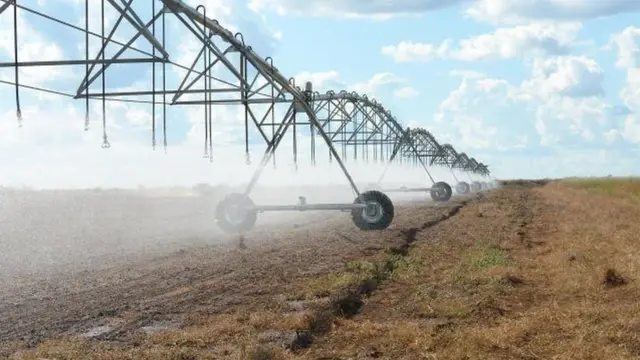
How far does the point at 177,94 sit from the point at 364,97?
20178 mm

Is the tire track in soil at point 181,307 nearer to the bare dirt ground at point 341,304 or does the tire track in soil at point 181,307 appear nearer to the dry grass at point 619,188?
the bare dirt ground at point 341,304

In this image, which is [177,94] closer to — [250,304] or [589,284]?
[250,304]

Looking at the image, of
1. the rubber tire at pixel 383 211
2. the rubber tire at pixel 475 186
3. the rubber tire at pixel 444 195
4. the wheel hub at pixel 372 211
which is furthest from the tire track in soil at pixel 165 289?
the rubber tire at pixel 475 186

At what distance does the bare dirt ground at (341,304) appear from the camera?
9.73 metres

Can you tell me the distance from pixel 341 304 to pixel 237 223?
44.0 feet

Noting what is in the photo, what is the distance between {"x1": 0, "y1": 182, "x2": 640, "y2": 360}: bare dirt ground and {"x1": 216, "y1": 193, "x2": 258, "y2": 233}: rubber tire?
3711 millimetres

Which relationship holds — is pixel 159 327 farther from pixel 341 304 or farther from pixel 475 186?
pixel 475 186

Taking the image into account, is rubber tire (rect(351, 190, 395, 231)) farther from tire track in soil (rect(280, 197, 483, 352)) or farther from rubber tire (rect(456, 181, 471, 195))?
rubber tire (rect(456, 181, 471, 195))

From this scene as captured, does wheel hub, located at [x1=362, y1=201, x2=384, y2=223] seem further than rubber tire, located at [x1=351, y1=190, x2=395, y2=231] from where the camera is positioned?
Yes

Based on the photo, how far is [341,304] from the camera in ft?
41.8

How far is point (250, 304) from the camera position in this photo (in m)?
12.7

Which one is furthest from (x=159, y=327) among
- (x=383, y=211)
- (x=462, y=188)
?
(x=462, y=188)

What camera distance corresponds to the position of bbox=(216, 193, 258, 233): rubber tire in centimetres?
2572

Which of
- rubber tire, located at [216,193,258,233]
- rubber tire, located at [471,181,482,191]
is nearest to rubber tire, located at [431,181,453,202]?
rubber tire, located at [216,193,258,233]
